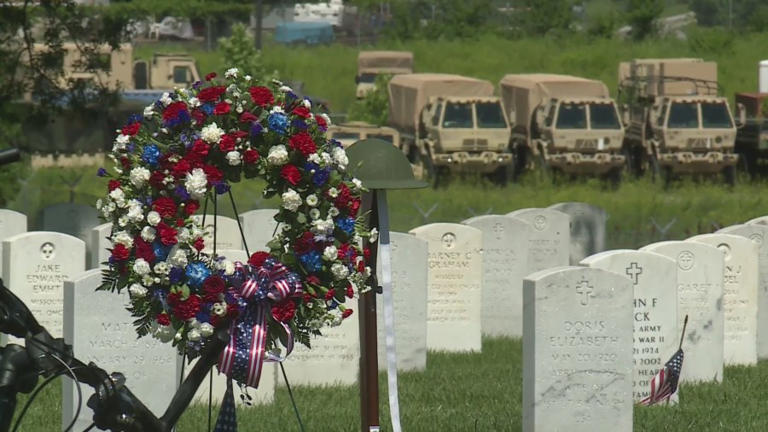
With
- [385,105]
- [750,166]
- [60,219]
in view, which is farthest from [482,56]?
[60,219]

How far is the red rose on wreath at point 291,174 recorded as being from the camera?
812cm

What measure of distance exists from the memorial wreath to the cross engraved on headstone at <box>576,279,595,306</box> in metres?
2.77

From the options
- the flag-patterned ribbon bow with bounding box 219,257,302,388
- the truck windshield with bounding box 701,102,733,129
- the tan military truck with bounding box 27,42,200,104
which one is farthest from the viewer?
the tan military truck with bounding box 27,42,200,104

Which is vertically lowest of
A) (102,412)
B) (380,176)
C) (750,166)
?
(750,166)

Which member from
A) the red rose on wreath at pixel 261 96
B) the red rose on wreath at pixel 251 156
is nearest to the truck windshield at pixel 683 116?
the red rose on wreath at pixel 261 96

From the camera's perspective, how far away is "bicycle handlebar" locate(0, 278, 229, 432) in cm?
690

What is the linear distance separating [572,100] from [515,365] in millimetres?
17653

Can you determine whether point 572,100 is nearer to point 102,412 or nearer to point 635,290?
point 635,290

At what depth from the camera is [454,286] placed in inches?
603

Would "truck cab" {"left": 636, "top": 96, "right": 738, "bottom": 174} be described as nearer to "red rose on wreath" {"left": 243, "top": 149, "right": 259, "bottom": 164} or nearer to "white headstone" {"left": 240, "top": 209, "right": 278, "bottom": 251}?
"white headstone" {"left": 240, "top": 209, "right": 278, "bottom": 251}

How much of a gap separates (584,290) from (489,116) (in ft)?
68.7

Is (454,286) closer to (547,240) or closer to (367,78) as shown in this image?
(547,240)

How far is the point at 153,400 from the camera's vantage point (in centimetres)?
1063

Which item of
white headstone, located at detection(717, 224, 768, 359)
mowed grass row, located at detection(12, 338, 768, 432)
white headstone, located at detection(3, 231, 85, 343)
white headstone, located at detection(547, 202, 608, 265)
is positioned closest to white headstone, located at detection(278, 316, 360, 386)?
mowed grass row, located at detection(12, 338, 768, 432)
